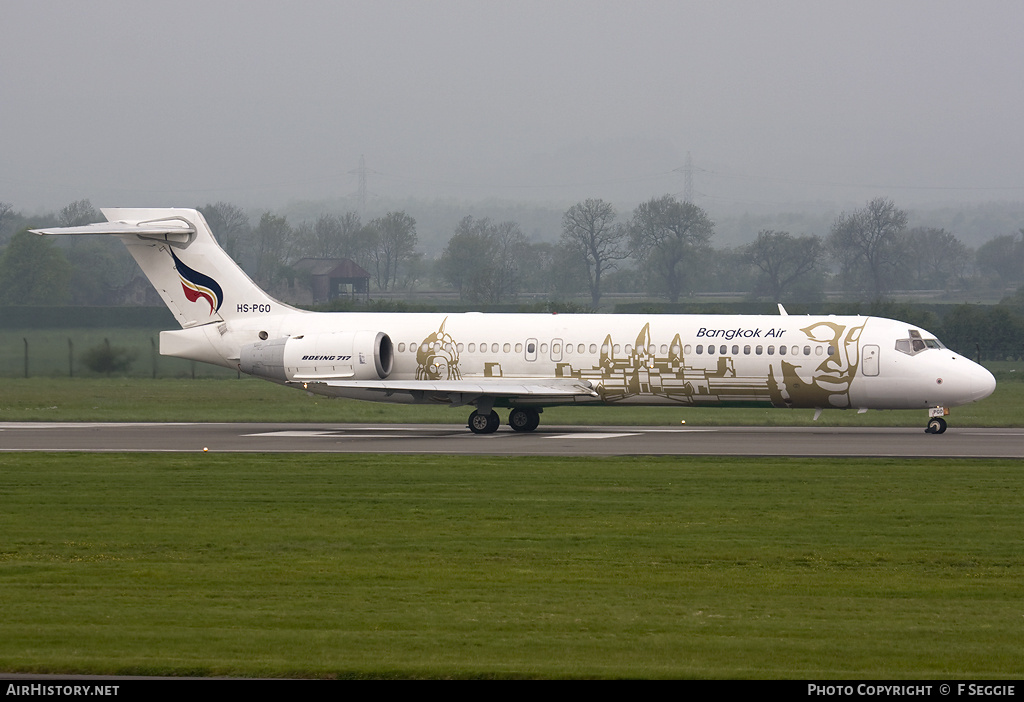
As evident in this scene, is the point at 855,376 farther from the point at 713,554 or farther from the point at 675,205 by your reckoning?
the point at 675,205

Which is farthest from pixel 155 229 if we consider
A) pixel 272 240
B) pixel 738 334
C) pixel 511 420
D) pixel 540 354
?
pixel 272 240

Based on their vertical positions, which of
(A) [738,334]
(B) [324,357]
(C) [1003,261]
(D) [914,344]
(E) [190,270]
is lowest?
(B) [324,357]

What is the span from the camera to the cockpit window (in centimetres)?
3294

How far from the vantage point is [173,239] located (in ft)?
122

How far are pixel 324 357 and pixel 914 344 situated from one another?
16.1 meters

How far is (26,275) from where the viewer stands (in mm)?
80938

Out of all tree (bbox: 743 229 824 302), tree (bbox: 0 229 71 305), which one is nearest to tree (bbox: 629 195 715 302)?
tree (bbox: 743 229 824 302)

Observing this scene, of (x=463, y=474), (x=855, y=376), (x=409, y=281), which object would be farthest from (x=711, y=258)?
(x=463, y=474)

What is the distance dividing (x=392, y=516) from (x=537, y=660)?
8.70 meters

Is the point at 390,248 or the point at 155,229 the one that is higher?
the point at 390,248

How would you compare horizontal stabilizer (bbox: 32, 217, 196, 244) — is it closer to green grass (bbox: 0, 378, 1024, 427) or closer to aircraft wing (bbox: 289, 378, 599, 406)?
green grass (bbox: 0, 378, 1024, 427)

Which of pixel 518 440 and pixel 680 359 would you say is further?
pixel 680 359

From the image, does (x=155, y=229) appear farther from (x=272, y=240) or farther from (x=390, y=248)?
(x=390, y=248)

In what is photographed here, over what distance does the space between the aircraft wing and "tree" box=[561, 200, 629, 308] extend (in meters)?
68.4
